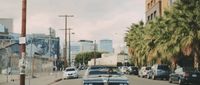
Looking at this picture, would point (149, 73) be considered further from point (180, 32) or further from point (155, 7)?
point (155, 7)

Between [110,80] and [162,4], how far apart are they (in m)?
76.1

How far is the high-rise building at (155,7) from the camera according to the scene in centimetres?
9212

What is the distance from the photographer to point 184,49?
54.4 metres

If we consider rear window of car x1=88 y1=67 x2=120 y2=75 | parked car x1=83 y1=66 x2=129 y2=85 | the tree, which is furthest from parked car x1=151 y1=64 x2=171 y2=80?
rear window of car x1=88 y1=67 x2=120 y2=75

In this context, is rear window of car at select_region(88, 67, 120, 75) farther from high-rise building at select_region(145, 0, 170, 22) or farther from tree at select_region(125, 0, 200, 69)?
high-rise building at select_region(145, 0, 170, 22)

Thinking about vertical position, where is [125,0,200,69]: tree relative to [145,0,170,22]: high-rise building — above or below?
below

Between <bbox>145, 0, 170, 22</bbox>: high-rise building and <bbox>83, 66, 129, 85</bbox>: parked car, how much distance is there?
6557 cm

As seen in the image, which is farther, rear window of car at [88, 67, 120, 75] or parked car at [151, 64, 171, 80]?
parked car at [151, 64, 171, 80]

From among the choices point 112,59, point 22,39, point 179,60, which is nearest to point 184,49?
point 179,60

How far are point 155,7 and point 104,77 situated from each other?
82.0m

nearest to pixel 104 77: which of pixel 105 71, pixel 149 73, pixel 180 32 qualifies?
pixel 105 71

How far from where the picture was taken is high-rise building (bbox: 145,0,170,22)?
9212cm

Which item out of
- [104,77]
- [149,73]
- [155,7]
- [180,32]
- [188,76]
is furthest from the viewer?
[155,7]

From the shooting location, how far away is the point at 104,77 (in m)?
20.5
